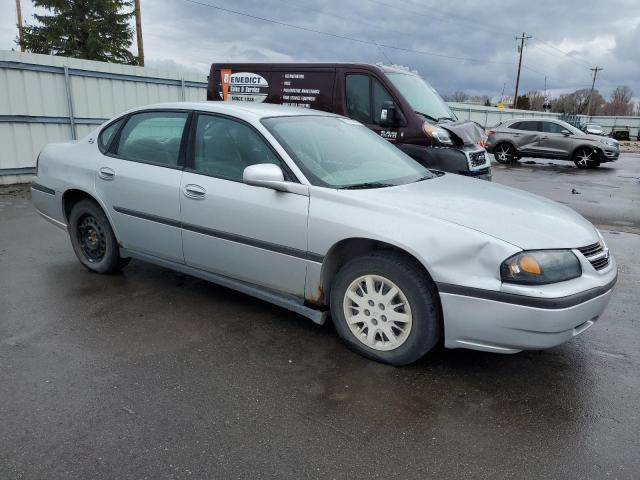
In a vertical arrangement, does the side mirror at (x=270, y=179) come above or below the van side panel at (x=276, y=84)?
below

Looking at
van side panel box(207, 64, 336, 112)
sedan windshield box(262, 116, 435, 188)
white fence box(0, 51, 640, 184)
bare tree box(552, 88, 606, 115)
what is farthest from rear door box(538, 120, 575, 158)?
bare tree box(552, 88, 606, 115)

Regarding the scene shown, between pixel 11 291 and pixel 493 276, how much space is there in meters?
3.88

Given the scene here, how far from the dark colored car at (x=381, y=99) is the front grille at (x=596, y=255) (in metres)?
3.81

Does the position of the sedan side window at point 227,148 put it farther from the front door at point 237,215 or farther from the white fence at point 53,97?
the white fence at point 53,97

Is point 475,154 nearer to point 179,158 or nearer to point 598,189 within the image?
point 179,158

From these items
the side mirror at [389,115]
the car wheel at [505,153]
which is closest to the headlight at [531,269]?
the side mirror at [389,115]

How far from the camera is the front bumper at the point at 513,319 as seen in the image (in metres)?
2.81

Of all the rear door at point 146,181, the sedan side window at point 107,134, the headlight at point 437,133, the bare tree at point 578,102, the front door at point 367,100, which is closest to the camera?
the rear door at point 146,181

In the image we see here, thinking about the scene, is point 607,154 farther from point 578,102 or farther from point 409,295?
point 578,102

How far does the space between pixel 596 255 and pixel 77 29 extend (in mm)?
→ 31768

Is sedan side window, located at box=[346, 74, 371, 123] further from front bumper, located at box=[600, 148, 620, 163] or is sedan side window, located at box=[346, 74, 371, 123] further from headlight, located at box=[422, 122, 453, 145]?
front bumper, located at box=[600, 148, 620, 163]

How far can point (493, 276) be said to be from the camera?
286cm

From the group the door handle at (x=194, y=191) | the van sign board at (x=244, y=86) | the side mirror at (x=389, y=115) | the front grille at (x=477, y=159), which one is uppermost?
the van sign board at (x=244, y=86)

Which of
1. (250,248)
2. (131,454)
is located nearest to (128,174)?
(250,248)
